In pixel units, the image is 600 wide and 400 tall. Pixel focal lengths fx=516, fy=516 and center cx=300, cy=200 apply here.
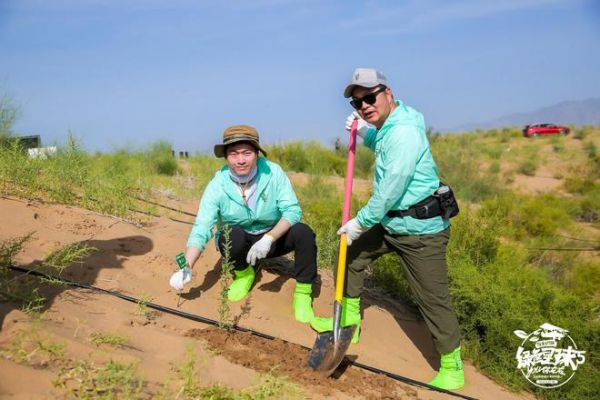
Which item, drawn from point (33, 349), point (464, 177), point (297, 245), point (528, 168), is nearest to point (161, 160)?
point (464, 177)

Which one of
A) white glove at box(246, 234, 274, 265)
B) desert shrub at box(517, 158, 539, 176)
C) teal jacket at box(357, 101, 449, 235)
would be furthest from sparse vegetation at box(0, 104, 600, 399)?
desert shrub at box(517, 158, 539, 176)

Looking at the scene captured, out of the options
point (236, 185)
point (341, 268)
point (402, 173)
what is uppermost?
point (402, 173)

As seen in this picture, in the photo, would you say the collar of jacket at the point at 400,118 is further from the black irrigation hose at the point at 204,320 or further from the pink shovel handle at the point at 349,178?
the black irrigation hose at the point at 204,320

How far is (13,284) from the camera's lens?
3.12 metres

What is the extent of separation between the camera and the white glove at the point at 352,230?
3.61 meters

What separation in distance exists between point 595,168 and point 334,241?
46.5ft

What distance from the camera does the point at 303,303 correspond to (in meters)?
4.08

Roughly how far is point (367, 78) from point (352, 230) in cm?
104

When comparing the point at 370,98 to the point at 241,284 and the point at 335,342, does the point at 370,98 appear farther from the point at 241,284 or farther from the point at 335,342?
the point at 241,284

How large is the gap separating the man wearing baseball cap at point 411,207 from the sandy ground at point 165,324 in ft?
1.48

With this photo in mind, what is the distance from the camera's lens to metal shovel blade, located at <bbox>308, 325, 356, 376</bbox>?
3258 millimetres

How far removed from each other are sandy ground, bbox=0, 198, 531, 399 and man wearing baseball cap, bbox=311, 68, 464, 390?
45 centimetres

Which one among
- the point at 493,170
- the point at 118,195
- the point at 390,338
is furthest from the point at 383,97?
the point at 493,170

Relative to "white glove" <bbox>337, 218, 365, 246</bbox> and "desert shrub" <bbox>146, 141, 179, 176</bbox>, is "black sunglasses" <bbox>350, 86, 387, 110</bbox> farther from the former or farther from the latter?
"desert shrub" <bbox>146, 141, 179, 176</bbox>
